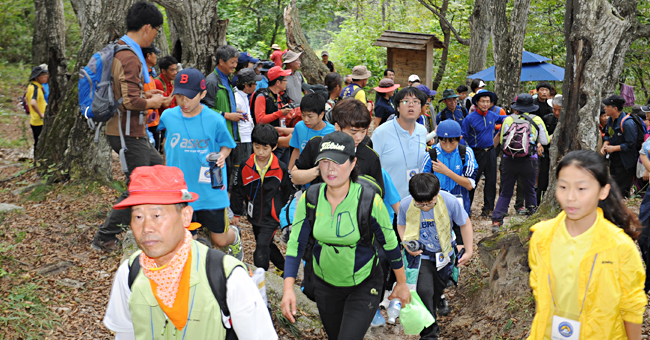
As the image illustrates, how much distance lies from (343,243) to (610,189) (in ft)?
5.43

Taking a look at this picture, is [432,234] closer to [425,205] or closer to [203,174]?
[425,205]

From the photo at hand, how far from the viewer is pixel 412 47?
15.6 m

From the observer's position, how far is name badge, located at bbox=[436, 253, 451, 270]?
4992 millimetres

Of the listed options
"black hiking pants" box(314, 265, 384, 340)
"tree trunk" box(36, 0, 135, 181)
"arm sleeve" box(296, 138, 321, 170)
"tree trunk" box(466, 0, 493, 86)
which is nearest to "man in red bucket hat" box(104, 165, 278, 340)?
"black hiking pants" box(314, 265, 384, 340)

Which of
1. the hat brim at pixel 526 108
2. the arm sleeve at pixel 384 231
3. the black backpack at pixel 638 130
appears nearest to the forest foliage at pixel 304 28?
the black backpack at pixel 638 130

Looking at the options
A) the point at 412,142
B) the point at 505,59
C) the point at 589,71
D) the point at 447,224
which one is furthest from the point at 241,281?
the point at 505,59

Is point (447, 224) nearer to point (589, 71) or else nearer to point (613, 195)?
point (613, 195)

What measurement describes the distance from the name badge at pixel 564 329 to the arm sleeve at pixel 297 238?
1671mm

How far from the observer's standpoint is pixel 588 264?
2818 mm

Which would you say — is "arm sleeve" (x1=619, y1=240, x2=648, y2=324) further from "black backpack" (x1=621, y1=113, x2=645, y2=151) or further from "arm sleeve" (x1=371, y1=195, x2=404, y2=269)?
"black backpack" (x1=621, y1=113, x2=645, y2=151)

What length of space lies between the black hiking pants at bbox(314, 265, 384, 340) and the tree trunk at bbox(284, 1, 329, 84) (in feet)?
41.0

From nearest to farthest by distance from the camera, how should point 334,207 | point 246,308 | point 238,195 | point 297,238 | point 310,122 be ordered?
point 246,308 < point 334,207 < point 297,238 < point 310,122 < point 238,195

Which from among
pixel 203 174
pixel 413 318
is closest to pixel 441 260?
pixel 413 318

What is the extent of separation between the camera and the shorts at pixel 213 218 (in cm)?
531
